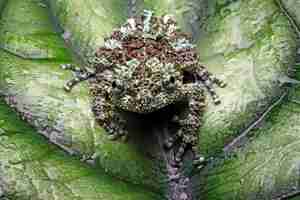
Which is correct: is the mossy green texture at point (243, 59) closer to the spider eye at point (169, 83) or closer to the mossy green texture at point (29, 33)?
the spider eye at point (169, 83)

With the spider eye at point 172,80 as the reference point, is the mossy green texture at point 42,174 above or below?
below

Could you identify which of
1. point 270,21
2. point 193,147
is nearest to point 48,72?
point 193,147

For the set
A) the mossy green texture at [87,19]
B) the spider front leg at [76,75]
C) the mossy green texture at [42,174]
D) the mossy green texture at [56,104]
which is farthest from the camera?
the mossy green texture at [87,19]

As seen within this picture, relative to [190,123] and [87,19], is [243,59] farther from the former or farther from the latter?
[87,19]

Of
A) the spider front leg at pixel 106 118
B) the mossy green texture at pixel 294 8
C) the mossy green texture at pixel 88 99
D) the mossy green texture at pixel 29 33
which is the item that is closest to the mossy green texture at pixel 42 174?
the mossy green texture at pixel 88 99

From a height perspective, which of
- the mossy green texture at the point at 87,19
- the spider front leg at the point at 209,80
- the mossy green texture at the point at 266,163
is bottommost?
the mossy green texture at the point at 266,163

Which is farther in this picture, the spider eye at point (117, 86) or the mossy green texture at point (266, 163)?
the spider eye at point (117, 86)

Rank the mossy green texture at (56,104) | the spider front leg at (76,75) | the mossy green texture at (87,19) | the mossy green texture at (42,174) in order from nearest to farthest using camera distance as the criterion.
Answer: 1. the mossy green texture at (42,174)
2. the mossy green texture at (56,104)
3. the spider front leg at (76,75)
4. the mossy green texture at (87,19)

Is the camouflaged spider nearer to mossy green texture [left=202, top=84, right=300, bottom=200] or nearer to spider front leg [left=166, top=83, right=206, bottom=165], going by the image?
spider front leg [left=166, top=83, right=206, bottom=165]
